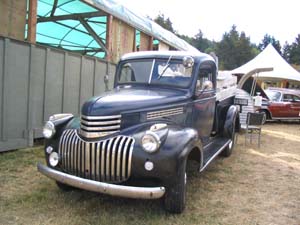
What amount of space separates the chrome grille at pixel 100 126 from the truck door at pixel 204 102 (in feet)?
4.84

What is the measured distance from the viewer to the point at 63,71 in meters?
7.17

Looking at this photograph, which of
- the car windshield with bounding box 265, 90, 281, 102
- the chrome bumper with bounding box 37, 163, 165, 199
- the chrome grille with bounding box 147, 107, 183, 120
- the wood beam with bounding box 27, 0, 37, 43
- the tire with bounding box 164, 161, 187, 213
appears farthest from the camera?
the car windshield with bounding box 265, 90, 281, 102

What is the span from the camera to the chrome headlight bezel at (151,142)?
319 cm

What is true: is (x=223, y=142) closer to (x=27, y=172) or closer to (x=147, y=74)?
(x=147, y=74)

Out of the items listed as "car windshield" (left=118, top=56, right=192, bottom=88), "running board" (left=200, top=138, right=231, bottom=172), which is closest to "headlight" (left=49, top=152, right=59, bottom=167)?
"car windshield" (left=118, top=56, right=192, bottom=88)

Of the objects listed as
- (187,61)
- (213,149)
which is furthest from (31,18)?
(213,149)

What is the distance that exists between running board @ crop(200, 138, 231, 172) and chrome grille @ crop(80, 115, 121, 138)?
1482mm

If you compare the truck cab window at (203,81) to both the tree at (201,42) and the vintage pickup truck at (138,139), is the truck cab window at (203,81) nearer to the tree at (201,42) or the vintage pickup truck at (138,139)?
the vintage pickup truck at (138,139)

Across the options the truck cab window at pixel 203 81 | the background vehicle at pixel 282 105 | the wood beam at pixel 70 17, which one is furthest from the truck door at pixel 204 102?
the background vehicle at pixel 282 105

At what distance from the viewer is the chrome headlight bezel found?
3186mm

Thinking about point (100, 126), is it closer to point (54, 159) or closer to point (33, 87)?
point (54, 159)

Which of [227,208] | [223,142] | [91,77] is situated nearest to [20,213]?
[227,208]

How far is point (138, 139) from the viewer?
3.34 metres

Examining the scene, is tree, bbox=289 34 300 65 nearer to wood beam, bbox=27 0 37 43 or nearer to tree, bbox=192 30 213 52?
tree, bbox=192 30 213 52
